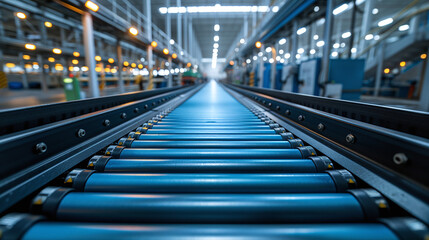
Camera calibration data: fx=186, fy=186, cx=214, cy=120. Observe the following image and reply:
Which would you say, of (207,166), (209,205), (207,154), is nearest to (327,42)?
(207,154)

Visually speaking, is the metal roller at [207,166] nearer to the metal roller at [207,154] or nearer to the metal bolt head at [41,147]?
the metal roller at [207,154]

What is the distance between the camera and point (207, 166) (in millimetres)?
1155

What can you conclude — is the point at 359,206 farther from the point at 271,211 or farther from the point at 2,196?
the point at 2,196

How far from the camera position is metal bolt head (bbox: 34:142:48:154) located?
1.01 meters

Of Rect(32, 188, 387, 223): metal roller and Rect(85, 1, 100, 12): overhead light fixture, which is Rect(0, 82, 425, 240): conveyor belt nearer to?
Rect(32, 188, 387, 223): metal roller

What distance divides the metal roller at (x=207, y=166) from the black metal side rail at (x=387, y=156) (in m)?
0.19

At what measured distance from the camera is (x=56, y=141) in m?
1.17

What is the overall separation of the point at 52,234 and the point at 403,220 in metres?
1.24

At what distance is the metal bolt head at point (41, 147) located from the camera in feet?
3.32

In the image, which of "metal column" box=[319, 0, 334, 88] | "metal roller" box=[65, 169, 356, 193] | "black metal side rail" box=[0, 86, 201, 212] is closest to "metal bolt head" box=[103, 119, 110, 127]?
"black metal side rail" box=[0, 86, 201, 212]

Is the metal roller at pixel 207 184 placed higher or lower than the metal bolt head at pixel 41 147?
lower

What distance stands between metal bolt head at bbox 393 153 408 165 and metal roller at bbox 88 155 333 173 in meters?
0.31

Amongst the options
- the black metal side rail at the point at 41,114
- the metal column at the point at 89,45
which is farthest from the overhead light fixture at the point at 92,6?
the black metal side rail at the point at 41,114

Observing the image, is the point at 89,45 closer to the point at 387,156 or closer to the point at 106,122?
the point at 106,122
